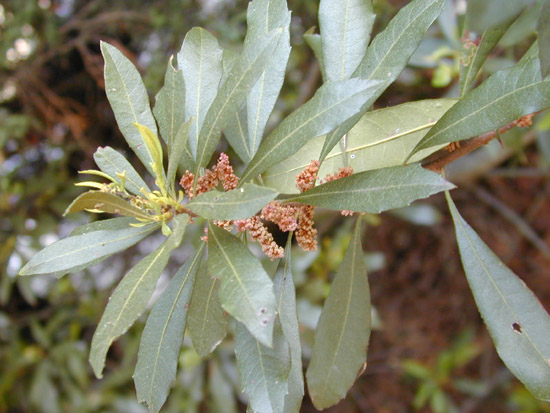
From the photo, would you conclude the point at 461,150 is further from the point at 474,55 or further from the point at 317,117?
the point at 317,117

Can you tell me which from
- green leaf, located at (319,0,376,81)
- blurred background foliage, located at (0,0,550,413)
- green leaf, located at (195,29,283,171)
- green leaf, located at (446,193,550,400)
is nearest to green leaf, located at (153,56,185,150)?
green leaf, located at (195,29,283,171)

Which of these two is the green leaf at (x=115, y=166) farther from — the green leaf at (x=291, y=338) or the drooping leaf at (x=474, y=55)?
the drooping leaf at (x=474, y=55)

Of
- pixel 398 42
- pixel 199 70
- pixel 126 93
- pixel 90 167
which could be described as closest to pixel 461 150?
pixel 398 42

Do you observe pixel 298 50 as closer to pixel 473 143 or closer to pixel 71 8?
pixel 71 8

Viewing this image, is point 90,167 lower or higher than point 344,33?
lower

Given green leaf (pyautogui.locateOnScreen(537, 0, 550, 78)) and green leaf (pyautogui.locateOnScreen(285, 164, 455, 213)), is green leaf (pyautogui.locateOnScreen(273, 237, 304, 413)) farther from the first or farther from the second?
green leaf (pyautogui.locateOnScreen(537, 0, 550, 78))

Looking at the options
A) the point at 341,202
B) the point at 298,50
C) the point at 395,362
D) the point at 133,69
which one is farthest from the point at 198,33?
the point at 395,362

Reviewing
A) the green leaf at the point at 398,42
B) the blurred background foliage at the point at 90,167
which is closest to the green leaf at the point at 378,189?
the green leaf at the point at 398,42
